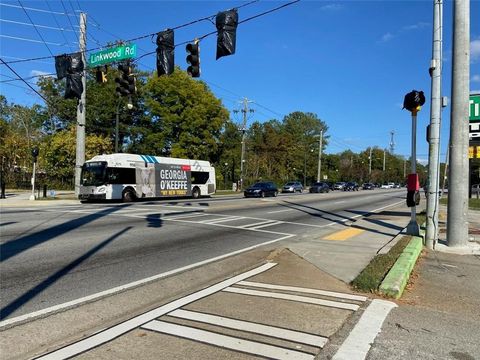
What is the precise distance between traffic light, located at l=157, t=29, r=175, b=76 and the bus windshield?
14.5m

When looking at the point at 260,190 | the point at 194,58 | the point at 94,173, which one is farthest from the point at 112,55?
the point at 260,190

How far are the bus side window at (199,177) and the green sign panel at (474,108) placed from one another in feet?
90.5

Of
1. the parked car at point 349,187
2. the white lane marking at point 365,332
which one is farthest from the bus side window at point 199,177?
the parked car at point 349,187

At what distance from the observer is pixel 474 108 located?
1277cm

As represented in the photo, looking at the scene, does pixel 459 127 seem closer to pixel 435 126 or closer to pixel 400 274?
pixel 435 126

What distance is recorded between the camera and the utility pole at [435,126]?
11297mm

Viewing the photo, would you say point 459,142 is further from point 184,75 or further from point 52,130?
point 52,130

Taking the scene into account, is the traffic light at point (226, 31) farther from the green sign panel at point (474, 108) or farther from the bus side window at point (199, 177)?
the bus side window at point (199, 177)

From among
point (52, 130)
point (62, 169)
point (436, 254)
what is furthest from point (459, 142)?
point (52, 130)

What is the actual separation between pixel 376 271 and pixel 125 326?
452cm

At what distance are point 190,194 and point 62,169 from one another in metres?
19.0

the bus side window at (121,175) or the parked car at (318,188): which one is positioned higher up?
the bus side window at (121,175)

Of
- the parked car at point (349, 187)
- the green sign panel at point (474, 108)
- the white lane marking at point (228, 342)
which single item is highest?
the green sign panel at point (474, 108)

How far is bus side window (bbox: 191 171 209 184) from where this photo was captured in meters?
38.4
